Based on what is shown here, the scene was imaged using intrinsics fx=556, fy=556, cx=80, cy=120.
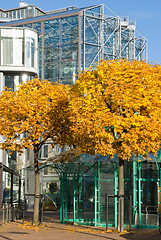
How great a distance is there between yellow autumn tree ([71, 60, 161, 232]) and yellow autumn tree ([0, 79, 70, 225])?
11.3ft

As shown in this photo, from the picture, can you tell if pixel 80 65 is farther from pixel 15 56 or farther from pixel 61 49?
pixel 15 56

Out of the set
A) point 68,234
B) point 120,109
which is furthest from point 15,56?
point 68,234

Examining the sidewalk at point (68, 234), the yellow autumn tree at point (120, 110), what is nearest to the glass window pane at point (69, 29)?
the sidewalk at point (68, 234)

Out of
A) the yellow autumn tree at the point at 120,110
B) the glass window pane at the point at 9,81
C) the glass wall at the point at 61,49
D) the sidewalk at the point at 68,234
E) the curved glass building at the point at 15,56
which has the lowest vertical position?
the sidewalk at the point at 68,234

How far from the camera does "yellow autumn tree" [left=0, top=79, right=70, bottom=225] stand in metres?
26.7

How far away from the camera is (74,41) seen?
61.2 metres

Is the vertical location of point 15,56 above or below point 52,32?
below

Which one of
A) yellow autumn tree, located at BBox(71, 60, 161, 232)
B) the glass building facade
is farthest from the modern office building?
yellow autumn tree, located at BBox(71, 60, 161, 232)

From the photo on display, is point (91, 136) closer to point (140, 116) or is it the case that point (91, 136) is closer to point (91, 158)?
point (140, 116)

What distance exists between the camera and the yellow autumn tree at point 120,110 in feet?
72.6

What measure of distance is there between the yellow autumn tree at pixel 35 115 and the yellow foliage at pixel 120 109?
3.52 meters

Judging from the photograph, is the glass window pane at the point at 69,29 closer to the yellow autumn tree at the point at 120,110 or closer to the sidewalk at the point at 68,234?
the sidewalk at the point at 68,234

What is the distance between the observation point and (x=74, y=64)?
200ft

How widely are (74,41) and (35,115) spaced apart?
3529 centimetres
